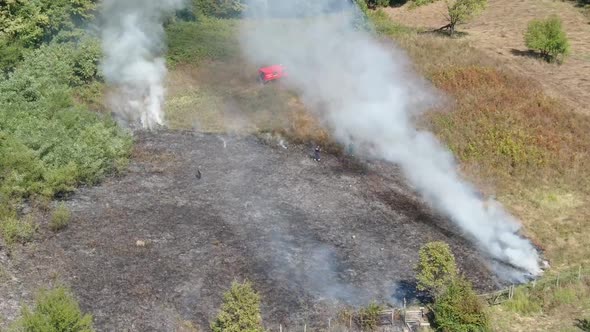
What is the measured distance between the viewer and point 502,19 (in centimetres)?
5441

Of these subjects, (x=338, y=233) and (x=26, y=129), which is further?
(x=26, y=129)

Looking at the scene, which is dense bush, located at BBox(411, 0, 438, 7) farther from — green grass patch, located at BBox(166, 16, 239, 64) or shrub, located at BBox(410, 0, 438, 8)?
green grass patch, located at BBox(166, 16, 239, 64)

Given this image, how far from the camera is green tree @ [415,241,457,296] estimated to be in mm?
20469

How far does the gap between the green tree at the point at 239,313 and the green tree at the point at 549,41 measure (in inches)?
1335

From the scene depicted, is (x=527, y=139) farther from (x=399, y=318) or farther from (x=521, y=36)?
(x=521, y=36)

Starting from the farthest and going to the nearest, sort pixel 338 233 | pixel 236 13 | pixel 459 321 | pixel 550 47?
pixel 236 13
pixel 550 47
pixel 338 233
pixel 459 321

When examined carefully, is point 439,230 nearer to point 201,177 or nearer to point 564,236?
point 564,236

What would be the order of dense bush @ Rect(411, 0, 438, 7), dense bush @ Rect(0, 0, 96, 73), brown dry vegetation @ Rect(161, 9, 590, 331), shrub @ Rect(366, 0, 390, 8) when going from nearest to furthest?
brown dry vegetation @ Rect(161, 9, 590, 331)
dense bush @ Rect(0, 0, 96, 73)
dense bush @ Rect(411, 0, 438, 7)
shrub @ Rect(366, 0, 390, 8)

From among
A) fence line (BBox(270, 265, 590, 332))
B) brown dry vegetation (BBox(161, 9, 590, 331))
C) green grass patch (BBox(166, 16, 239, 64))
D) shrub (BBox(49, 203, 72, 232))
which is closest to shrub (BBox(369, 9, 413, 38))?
brown dry vegetation (BBox(161, 9, 590, 331))

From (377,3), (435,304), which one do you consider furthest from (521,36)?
(435,304)

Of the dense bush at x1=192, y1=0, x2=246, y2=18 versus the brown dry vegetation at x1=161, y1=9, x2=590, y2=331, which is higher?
the dense bush at x1=192, y1=0, x2=246, y2=18

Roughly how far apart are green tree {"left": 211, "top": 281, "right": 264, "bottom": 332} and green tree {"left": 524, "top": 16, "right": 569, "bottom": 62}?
33.9 metres

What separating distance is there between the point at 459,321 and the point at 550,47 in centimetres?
3021

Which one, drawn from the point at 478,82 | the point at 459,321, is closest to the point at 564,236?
the point at 459,321
